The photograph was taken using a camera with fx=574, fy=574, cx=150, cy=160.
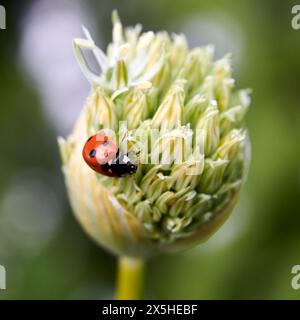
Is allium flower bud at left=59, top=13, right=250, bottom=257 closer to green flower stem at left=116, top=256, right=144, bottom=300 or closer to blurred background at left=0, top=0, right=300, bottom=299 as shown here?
green flower stem at left=116, top=256, right=144, bottom=300

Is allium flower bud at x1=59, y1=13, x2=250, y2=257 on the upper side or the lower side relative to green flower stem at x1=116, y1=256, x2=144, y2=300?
upper

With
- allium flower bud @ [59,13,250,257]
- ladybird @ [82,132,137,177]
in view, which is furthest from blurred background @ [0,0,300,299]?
ladybird @ [82,132,137,177]

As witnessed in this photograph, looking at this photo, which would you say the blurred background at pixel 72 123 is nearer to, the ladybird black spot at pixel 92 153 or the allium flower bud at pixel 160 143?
the allium flower bud at pixel 160 143

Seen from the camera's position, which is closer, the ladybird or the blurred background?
the ladybird

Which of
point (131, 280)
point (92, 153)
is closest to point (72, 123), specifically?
point (131, 280)

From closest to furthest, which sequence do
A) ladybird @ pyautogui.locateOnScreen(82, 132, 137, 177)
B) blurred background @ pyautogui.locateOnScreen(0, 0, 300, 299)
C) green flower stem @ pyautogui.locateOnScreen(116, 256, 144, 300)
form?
ladybird @ pyautogui.locateOnScreen(82, 132, 137, 177), green flower stem @ pyautogui.locateOnScreen(116, 256, 144, 300), blurred background @ pyautogui.locateOnScreen(0, 0, 300, 299)
